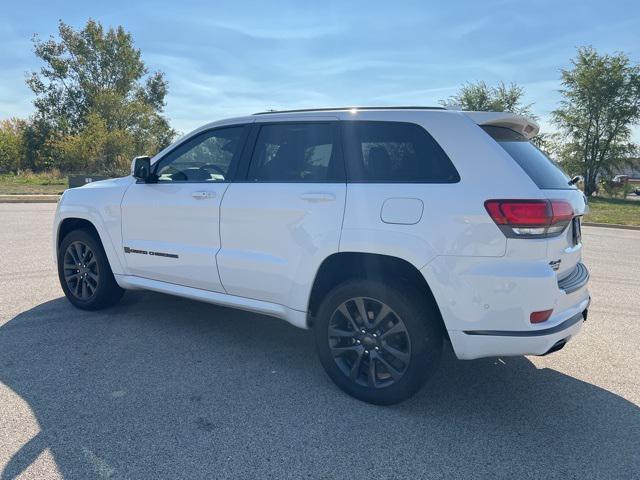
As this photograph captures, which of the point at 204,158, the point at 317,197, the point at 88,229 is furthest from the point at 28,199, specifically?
the point at 317,197

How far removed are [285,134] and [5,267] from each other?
511 cm

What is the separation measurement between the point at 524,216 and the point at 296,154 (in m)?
1.70

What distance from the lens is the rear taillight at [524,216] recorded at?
275 cm

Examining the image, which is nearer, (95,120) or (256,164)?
(256,164)

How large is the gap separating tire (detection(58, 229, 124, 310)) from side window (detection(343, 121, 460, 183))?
→ 285cm

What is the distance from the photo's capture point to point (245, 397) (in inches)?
129

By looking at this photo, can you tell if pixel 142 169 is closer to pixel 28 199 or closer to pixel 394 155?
pixel 394 155

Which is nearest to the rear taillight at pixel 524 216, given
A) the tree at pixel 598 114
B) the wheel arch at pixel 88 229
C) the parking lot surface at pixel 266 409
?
the parking lot surface at pixel 266 409

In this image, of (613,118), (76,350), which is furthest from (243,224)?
(613,118)

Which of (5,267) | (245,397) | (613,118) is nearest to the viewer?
(245,397)

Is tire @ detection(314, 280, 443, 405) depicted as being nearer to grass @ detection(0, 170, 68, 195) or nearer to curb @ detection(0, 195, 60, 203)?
curb @ detection(0, 195, 60, 203)

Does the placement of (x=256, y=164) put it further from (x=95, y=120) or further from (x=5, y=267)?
(x=95, y=120)

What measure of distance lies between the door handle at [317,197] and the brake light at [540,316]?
4.65ft

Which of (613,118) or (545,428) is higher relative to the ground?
(613,118)
